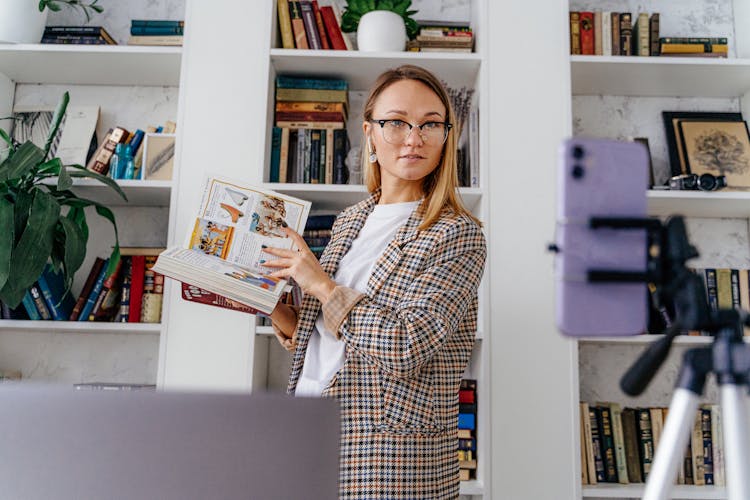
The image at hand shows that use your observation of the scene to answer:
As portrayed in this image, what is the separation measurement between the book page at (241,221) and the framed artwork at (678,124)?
149 centimetres

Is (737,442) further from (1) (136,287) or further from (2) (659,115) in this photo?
(2) (659,115)

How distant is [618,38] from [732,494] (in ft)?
6.60

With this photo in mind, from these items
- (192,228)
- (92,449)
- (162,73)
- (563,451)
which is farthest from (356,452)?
(162,73)

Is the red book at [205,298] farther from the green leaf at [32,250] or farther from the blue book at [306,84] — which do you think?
the blue book at [306,84]

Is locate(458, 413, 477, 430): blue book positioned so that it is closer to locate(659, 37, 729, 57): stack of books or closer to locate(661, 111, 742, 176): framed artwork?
locate(661, 111, 742, 176): framed artwork

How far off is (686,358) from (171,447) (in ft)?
1.68

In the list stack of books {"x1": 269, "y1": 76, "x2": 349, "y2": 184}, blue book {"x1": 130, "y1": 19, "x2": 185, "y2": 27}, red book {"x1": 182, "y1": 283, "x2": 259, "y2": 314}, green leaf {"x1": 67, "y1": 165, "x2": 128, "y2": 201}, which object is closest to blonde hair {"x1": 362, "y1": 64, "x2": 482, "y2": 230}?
red book {"x1": 182, "y1": 283, "x2": 259, "y2": 314}

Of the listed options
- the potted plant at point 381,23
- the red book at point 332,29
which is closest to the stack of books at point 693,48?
the potted plant at point 381,23

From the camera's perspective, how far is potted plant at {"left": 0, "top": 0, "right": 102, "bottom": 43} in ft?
7.31

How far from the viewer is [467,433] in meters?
2.06

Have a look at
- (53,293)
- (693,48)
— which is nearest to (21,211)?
(53,293)

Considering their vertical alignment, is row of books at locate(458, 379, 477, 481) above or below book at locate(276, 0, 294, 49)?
below

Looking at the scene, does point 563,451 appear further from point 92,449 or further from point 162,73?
point 162,73

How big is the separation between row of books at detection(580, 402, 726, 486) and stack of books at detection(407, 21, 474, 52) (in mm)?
1302
